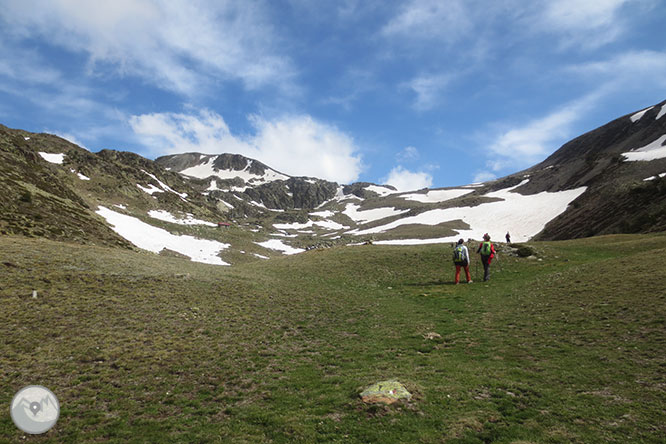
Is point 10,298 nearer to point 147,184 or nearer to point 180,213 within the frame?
point 180,213

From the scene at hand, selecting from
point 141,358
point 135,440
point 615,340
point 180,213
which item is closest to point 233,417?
point 135,440

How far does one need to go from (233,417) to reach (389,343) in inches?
352

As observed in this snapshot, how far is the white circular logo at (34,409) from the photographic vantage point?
6.38m

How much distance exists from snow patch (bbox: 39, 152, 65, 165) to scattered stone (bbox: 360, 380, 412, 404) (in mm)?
149231

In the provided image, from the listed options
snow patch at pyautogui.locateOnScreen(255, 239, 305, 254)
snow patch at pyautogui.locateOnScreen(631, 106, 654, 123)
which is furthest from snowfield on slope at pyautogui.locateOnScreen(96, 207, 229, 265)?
snow patch at pyautogui.locateOnScreen(631, 106, 654, 123)

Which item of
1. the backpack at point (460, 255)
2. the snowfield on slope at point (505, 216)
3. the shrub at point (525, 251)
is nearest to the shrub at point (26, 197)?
the backpack at point (460, 255)

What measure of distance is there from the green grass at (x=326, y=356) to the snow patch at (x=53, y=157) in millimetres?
121601

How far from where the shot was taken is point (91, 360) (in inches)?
503

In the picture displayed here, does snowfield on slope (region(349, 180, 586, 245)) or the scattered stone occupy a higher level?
snowfield on slope (region(349, 180, 586, 245))

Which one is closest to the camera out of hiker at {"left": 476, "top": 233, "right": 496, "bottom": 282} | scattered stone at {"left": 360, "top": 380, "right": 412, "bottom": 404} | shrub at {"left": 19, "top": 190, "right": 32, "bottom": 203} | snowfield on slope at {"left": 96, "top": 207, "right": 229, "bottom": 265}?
scattered stone at {"left": 360, "top": 380, "right": 412, "bottom": 404}

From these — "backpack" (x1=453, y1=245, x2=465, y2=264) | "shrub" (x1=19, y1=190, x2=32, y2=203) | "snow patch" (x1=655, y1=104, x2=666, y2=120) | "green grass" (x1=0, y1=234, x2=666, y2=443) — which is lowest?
"green grass" (x1=0, y1=234, x2=666, y2=443)

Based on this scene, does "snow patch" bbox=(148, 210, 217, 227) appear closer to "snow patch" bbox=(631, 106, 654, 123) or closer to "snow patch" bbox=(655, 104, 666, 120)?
"snow patch" bbox=(655, 104, 666, 120)

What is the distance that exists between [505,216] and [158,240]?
380 feet

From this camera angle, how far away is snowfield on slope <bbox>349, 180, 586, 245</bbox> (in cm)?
10275
